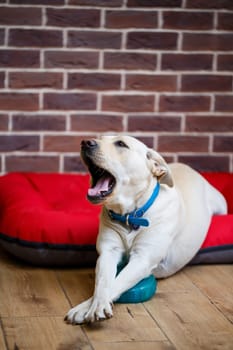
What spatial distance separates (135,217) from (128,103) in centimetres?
152

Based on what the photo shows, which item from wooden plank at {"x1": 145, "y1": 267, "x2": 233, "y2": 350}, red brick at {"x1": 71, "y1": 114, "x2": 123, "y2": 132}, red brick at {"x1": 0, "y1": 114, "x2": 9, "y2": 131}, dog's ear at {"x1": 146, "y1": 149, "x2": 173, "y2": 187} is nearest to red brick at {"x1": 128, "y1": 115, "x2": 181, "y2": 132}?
red brick at {"x1": 71, "y1": 114, "x2": 123, "y2": 132}

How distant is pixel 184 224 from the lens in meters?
3.31

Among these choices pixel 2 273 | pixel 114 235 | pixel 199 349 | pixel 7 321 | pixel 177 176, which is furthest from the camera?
pixel 177 176

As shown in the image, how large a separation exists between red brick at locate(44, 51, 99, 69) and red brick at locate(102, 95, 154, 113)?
0.72 ft

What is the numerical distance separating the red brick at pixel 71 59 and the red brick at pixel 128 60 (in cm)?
7

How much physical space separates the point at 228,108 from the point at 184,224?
57.4 inches

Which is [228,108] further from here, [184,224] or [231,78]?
[184,224]

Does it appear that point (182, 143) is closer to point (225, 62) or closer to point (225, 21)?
point (225, 62)

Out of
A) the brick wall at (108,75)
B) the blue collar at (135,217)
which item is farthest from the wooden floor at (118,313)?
the brick wall at (108,75)

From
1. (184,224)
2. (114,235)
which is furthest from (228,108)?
(114,235)

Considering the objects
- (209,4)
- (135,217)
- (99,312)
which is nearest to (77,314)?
(99,312)

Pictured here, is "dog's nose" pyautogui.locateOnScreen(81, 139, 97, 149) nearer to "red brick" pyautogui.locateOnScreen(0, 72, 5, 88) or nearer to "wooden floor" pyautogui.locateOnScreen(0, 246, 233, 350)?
"wooden floor" pyautogui.locateOnScreen(0, 246, 233, 350)

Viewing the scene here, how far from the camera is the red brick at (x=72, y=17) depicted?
4324 mm

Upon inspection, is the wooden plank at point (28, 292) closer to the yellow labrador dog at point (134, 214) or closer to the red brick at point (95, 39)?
the yellow labrador dog at point (134, 214)
